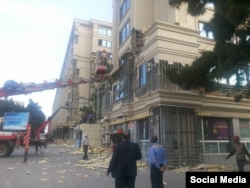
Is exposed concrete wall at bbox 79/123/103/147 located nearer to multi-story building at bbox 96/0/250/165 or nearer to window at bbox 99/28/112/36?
multi-story building at bbox 96/0/250/165

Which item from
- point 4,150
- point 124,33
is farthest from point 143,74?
point 4,150

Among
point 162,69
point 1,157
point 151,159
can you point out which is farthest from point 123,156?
point 1,157

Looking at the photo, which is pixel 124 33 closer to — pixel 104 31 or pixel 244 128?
pixel 244 128

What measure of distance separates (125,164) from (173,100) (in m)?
9.36

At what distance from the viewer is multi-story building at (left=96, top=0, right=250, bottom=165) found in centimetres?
1532

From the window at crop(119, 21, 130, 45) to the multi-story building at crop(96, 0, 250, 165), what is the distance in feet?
6.48

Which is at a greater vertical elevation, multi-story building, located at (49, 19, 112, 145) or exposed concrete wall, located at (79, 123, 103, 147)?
multi-story building, located at (49, 19, 112, 145)

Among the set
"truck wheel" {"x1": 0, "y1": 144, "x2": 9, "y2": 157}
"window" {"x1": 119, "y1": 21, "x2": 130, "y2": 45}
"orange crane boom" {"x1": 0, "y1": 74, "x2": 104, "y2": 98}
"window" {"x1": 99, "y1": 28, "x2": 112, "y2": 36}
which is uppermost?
"window" {"x1": 99, "y1": 28, "x2": 112, "y2": 36}

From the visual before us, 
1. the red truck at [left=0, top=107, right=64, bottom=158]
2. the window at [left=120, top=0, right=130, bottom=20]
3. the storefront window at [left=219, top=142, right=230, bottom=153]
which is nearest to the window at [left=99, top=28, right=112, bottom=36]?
the window at [left=120, top=0, right=130, bottom=20]

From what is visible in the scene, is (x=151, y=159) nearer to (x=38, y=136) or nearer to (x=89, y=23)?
(x=38, y=136)

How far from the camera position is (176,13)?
60.6ft

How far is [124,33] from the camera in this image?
27.2 meters

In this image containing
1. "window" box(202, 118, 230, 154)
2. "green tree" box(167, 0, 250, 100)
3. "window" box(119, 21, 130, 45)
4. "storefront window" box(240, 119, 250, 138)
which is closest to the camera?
"green tree" box(167, 0, 250, 100)

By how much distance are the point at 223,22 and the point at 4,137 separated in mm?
17150
